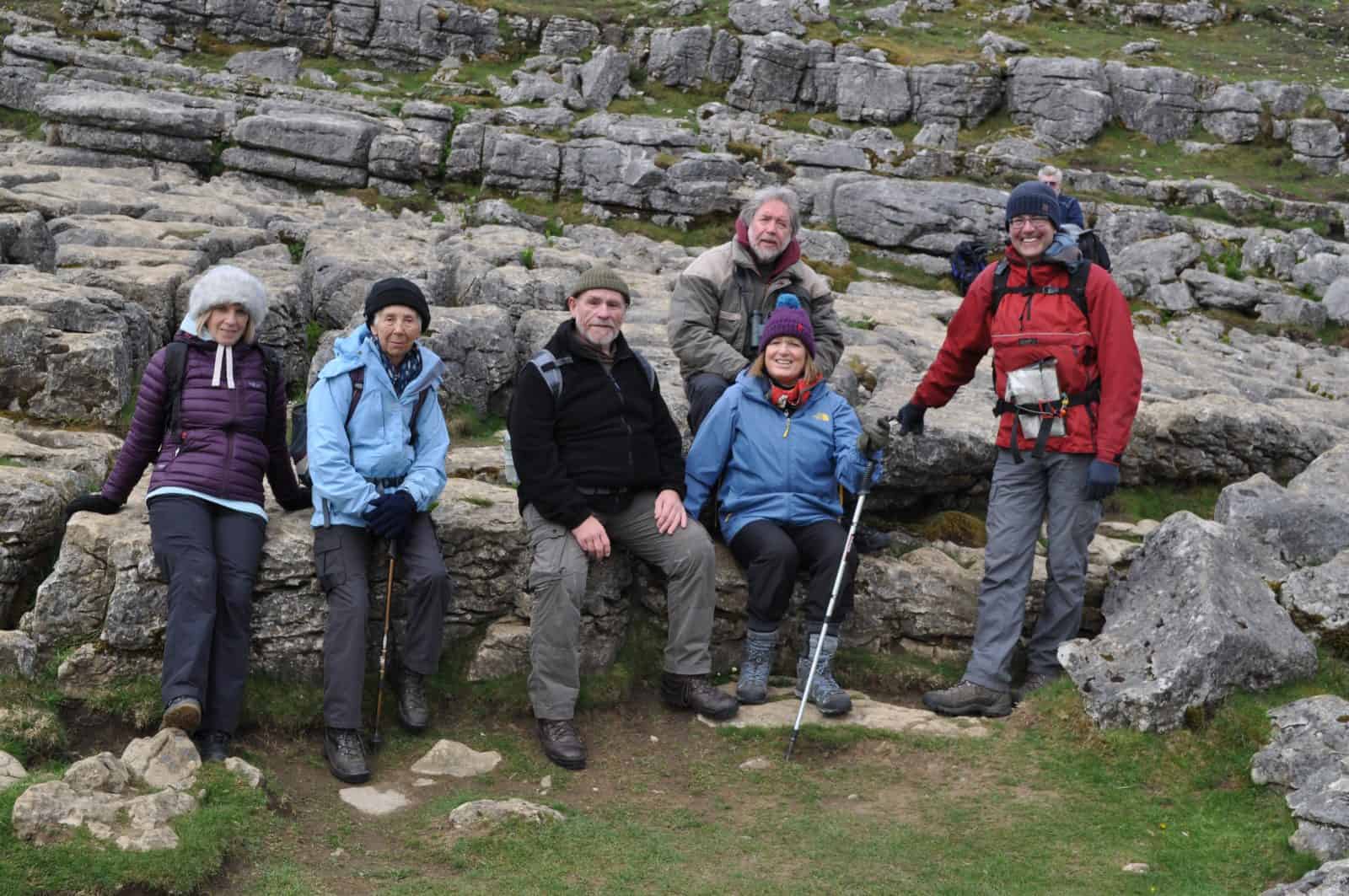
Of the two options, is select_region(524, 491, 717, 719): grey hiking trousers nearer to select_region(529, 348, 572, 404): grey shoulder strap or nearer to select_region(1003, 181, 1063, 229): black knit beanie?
select_region(529, 348, 572, 404): grey shoulder strap

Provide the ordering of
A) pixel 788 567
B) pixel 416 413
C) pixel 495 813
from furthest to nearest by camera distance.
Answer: pixel 788 567, pixel 416 413, pixel 495 813

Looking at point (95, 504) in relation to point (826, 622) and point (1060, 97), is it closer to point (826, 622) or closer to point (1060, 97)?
point (826, 622)

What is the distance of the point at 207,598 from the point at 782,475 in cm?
517

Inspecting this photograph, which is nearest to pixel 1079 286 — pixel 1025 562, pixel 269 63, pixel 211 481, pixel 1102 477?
pixel 1102 477

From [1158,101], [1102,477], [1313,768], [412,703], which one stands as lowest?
[412,703]

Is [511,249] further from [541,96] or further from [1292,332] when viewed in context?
[541,96]

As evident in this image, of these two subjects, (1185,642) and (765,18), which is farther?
(765,18)

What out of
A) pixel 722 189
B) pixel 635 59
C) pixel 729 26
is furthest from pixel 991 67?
pixel 722 189

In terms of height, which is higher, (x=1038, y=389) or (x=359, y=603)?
(x=1038, y=389)

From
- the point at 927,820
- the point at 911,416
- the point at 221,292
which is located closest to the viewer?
the point at 927,820

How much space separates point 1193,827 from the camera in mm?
8469

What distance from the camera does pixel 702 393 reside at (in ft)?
39.0

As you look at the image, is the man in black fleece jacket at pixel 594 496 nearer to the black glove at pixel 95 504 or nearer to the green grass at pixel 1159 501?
the black glove at pixel 95 504

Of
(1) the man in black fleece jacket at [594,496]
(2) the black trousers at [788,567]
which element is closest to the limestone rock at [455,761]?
(1) the man in black fleece jacket at [594,496]
